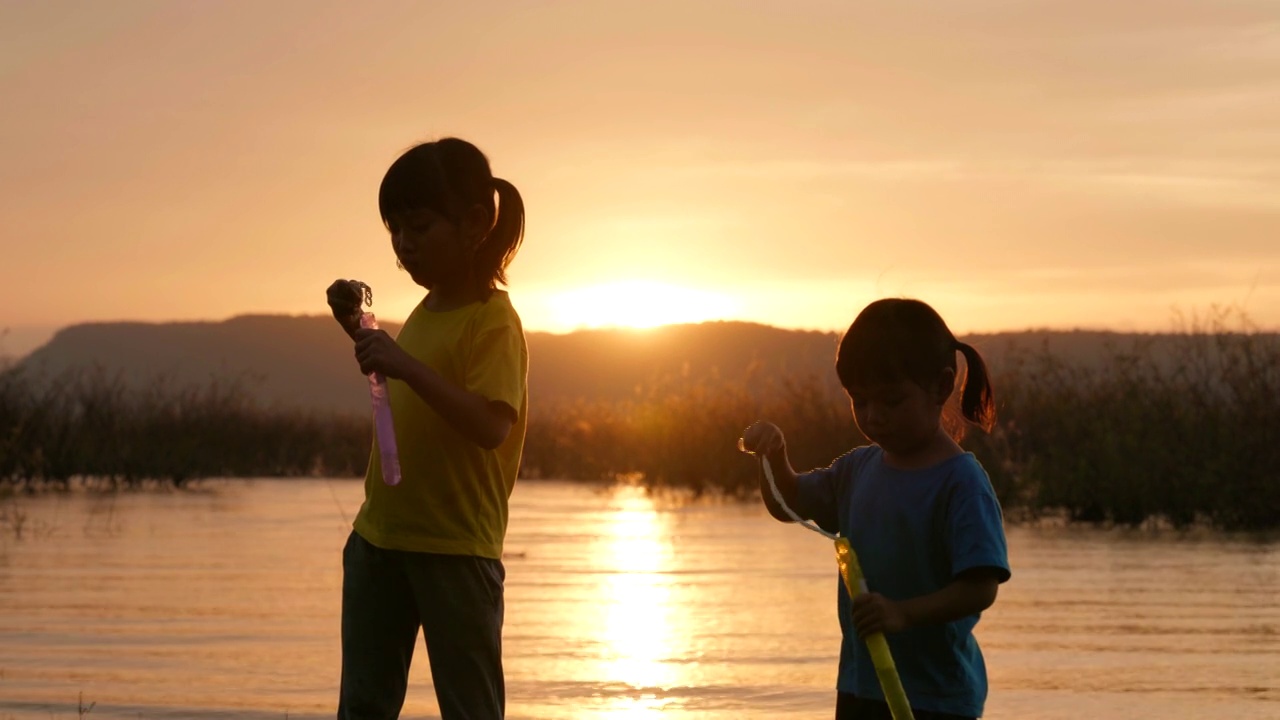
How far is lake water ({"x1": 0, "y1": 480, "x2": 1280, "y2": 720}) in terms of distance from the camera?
6.08m

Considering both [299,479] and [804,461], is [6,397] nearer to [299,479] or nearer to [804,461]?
[299,479]

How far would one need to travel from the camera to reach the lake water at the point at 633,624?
6082 millimetres

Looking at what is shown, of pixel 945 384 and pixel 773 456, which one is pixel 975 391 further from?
pixel 773 456

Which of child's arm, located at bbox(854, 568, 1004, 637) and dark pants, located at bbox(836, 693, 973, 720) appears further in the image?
dark pants, located at bbox(836, 693, 973, 720)

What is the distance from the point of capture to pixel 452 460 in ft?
11.9

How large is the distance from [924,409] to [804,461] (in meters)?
15.0

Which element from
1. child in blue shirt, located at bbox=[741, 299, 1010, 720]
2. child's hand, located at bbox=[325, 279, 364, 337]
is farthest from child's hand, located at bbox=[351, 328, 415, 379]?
child in blue shirt, located at bbox=[741, 299, 1010, 720]

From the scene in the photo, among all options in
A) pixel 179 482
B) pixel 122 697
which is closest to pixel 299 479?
pixel 179 482

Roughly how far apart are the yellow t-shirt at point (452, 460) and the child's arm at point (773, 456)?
52 cm

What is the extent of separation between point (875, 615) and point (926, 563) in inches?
11.0

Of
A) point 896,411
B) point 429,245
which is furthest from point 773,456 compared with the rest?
point 429,245

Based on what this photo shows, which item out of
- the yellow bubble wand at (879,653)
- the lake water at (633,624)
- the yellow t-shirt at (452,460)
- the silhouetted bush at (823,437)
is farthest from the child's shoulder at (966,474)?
the silhouetted bush at (823,437)

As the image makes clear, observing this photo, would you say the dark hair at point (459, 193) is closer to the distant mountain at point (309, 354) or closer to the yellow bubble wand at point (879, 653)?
the yellow bubble wand at point (879, 653)

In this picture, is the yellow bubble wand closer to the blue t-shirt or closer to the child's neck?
the blue t-shirt
